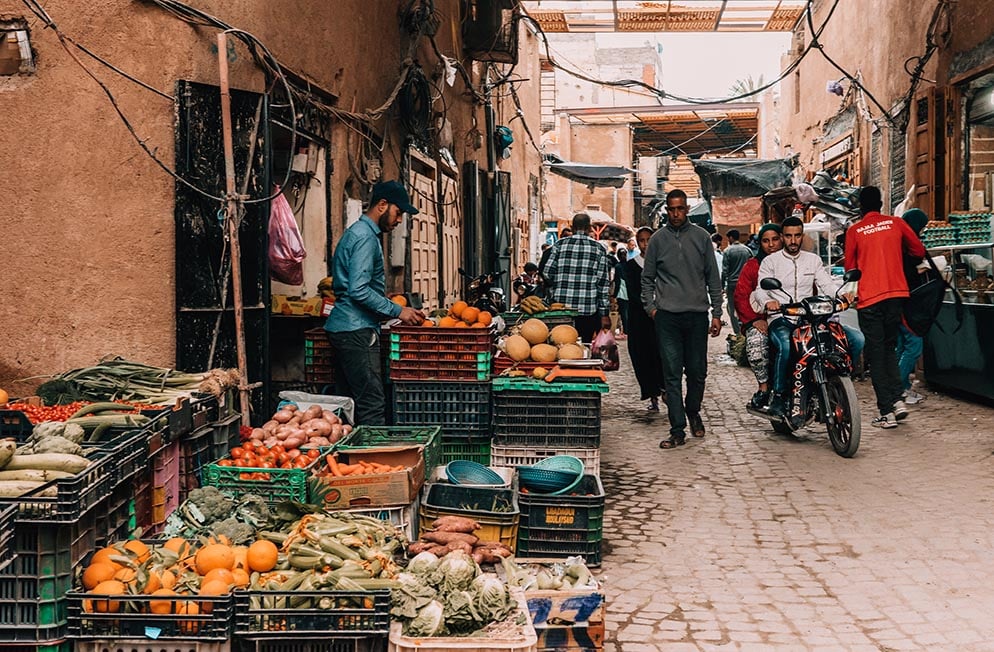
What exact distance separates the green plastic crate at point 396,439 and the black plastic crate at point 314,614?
6.73ft

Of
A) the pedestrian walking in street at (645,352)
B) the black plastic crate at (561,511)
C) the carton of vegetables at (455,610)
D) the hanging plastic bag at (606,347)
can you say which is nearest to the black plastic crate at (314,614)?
the carton of vegetables at (455,610)

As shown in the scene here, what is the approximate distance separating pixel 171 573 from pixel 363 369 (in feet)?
10.9

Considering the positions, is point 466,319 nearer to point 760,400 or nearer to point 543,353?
point 543,353

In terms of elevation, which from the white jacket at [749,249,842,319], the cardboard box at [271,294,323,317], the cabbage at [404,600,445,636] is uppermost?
the white jacket at [749,249,842,319]

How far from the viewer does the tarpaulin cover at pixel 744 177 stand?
2020 centimetres

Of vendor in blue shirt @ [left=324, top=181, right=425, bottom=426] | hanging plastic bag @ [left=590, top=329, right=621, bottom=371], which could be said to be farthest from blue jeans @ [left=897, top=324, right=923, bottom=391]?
vendor in blue shirt @ [left=324, top=181, right=425, bottom=426]

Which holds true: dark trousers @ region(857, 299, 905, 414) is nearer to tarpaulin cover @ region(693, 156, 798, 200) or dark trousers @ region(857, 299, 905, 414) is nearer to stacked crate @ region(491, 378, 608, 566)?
stacked crate @ region(491, 378, 608, 566)

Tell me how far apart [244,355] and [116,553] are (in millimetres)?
2969

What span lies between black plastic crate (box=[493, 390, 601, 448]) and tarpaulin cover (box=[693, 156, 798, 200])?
47.6 ft

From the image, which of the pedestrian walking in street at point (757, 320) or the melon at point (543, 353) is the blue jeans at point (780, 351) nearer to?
the pedestrian walking in street at point (757, 320)

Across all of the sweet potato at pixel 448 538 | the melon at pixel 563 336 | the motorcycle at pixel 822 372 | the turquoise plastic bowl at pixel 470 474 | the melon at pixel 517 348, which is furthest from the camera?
the motorcycle at pixel 822 372

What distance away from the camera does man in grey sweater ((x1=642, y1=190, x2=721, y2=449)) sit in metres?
9.10

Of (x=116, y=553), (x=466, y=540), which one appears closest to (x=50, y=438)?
(x=116, y=553)

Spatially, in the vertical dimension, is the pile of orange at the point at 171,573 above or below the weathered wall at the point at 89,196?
below
